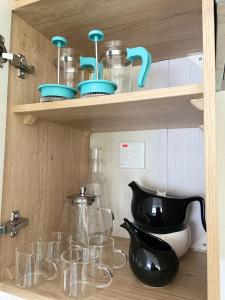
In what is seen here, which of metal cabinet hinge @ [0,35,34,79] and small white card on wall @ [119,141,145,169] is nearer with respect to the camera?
metal cabinet hinge @ [0,35,34,79]

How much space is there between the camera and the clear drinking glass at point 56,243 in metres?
0.70

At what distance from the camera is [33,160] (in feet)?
2.43

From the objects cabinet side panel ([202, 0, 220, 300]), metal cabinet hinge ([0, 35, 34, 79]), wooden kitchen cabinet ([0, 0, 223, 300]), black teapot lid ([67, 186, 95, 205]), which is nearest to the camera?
cabinet side panel ([202, 0, 220, 300])

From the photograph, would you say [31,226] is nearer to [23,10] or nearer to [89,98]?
[89,98]

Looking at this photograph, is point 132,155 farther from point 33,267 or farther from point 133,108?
point 33,267

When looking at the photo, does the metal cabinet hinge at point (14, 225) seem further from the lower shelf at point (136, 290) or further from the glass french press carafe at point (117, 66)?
the glass french press carafe at point (117, 66)

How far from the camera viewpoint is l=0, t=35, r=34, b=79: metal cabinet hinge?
645 millimetres

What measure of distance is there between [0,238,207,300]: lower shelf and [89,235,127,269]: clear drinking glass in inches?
1.7

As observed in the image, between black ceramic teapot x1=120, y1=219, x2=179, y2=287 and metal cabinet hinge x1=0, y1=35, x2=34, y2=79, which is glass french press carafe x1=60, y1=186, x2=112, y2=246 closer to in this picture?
black ceramic teapot x1=120, y1=219, x2=179, y2=287

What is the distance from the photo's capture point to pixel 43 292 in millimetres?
552

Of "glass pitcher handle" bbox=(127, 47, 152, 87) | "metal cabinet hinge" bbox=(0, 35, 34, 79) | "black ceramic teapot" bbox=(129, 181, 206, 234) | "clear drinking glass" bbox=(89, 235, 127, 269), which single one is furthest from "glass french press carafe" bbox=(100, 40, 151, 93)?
"clear drinking glass" bbox=(89, 235, 127, 269)

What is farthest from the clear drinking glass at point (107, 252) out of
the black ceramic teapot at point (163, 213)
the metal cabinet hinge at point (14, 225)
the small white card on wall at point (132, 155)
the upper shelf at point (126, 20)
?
the upper shelf at point (126, 20)

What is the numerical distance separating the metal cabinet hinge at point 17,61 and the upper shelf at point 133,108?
119 millimetres

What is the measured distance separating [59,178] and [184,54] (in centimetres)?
64
